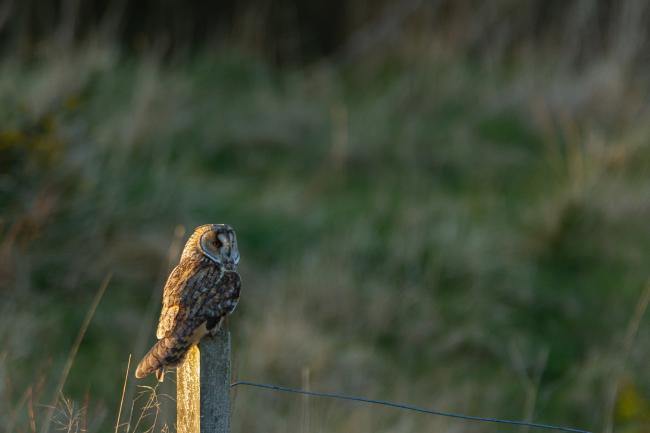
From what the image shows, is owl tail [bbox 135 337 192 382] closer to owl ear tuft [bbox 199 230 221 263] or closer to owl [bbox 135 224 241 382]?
owl [bbox 135 224 241 382]

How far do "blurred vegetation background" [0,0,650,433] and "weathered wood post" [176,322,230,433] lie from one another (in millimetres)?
617

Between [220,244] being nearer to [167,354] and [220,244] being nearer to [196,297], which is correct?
[196,297]

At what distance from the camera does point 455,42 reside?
9250mm

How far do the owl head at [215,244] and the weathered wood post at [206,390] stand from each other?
1.18ft

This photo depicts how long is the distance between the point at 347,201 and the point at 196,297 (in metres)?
4.57

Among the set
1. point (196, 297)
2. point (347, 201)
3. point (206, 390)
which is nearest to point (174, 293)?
point (196, 297)

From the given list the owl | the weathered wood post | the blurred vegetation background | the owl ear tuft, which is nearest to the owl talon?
the owl

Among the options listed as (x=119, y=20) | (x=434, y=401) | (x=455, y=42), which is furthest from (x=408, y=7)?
(x=434, y=401)

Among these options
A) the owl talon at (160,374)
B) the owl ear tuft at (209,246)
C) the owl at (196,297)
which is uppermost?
the owl ear tuft at (209,246)

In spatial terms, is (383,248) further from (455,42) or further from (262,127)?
(455,42)

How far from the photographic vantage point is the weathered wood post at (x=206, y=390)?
6.48ft

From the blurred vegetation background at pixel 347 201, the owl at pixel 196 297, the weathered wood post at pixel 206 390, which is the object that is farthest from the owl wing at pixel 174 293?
the blurred vegetation background at pixel 347 201

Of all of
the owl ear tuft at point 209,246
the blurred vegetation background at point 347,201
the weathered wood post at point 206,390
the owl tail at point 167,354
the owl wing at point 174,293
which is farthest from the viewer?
the blurred vegetation background at point 347,201

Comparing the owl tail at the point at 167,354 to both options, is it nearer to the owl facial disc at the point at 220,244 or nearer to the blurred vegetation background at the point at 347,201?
the owl facial disc at the point at 220,244
